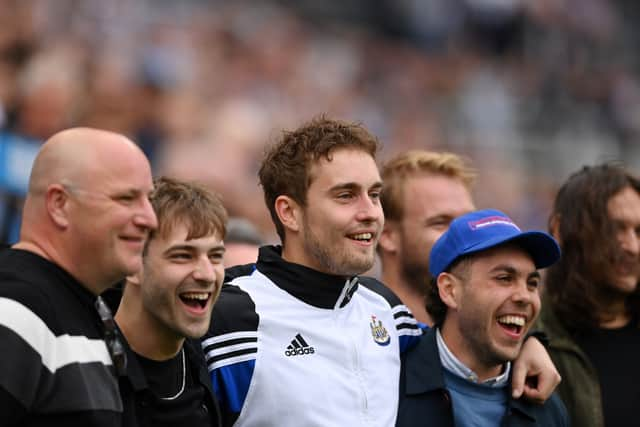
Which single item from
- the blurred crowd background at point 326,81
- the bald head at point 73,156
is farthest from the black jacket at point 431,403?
the blurred crowd background at point 326,81

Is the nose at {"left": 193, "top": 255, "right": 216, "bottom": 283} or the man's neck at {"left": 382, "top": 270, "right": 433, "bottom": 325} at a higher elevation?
the man's neck at {"left": 382, "top": 270, "right": 433, "bottom": 325}

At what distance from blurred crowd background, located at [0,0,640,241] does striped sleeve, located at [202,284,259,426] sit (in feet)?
9.07

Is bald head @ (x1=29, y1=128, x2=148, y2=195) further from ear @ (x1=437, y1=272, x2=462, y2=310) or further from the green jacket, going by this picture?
the green jacket

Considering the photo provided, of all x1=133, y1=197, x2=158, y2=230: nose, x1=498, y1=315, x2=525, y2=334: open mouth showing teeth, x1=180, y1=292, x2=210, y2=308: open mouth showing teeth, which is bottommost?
x1=180, y1=292, x2=210, y2=308: open mouth showing teeth

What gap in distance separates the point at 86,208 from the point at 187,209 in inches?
22.9

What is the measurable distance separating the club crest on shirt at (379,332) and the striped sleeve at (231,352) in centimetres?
46

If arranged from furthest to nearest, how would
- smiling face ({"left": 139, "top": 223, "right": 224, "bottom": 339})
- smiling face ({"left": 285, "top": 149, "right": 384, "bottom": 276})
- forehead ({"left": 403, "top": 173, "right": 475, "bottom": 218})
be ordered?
1. forehead ({"left": 403, "top": 173, "right": 475, "bottom": 218})
2. smiling face ({"left": 285, "top": 149, "right": 384, "bottom": 276})
3. smiling face ({"left": 139, "top": 223, "right": 224, "bottom": 339})

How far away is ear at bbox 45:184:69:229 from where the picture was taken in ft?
8.67

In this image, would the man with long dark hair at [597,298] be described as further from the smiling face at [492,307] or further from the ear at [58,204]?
the ear at [58,204]

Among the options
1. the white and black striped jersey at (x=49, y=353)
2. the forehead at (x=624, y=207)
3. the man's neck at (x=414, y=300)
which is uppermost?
the forehead at (x=624, y=207)

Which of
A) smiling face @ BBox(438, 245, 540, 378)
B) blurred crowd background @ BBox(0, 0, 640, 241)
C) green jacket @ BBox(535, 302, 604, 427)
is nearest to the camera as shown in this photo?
smiling face @ BBox(438, 245, 540, 378)

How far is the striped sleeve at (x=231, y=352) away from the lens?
3305 millimetres

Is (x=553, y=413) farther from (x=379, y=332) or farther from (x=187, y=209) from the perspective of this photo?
(x=187, y=209)

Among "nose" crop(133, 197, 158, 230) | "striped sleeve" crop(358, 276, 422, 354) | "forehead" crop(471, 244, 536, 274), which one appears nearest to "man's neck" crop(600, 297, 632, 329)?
"forehead" crop(471, 244, 536, 274)
